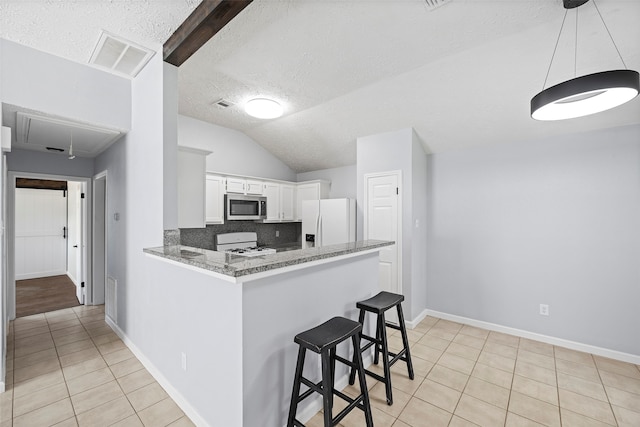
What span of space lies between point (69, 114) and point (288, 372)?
2936 millimetres

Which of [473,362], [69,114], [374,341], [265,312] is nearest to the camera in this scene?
[265,312]

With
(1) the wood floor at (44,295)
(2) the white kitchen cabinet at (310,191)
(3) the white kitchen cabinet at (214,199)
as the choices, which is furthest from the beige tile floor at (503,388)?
(1) the wood floor at (44,295)

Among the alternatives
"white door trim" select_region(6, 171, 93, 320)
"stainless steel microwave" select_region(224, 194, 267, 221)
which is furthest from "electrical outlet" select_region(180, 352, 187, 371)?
"white door trim" select_region(6, 171, 93, 320)

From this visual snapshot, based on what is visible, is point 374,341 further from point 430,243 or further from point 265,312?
point 430,243

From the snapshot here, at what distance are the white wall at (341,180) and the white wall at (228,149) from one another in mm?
946

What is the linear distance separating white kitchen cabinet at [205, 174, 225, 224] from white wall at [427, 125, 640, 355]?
3.15 m

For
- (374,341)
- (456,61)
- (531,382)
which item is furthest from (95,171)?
(531,382)

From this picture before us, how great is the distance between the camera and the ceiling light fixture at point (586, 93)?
1.47 meters

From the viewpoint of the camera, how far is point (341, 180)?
205 inches

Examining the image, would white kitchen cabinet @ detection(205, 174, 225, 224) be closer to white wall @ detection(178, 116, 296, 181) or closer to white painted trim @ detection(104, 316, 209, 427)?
white wall @ detection(178, 116, 296, 181)

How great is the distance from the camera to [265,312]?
5.50 feet

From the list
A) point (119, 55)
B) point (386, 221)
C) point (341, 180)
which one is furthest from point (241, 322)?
point (341, 180)

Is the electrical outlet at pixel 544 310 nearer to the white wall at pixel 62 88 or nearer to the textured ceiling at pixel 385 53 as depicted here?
the textured ceiling at pixel 385 53

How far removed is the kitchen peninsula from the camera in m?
1.57
